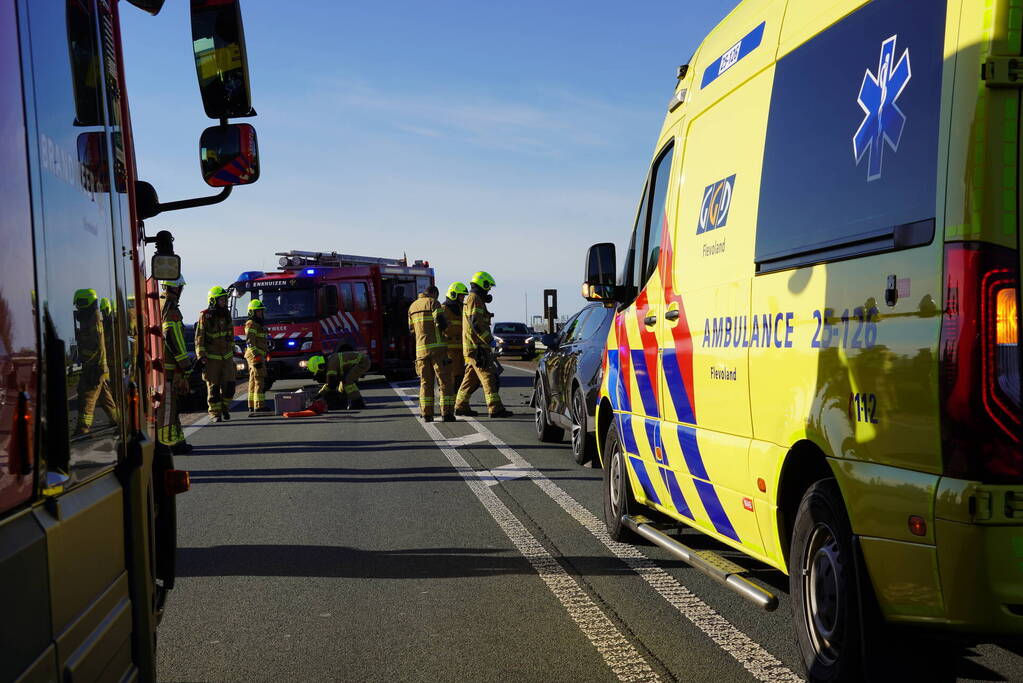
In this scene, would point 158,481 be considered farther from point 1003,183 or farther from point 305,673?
point 1003,183

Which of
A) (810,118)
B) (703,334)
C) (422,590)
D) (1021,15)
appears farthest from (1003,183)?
(422,590)

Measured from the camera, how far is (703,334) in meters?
4.87

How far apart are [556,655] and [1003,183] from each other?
8.43ft

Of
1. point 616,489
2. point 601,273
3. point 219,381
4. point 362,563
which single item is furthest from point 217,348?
point 601,273

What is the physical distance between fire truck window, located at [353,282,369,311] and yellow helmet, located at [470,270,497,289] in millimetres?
11869

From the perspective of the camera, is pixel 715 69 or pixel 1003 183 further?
pixel 715 69

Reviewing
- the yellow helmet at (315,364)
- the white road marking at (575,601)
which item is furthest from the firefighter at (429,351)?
the white road marking at (575,601)

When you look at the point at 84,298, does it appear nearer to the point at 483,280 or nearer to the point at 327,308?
the point at 483,280

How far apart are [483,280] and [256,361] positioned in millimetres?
5267

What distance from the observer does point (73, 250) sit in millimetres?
2576

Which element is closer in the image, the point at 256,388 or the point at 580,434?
the point at 580,434

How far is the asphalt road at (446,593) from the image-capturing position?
4.37 meters

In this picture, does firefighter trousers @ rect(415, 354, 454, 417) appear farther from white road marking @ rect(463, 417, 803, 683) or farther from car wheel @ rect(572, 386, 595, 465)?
white road marking @ rect(463, 417, 803, 683)

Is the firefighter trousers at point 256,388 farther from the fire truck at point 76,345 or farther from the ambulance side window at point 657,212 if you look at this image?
the fire truck at point 76,345
